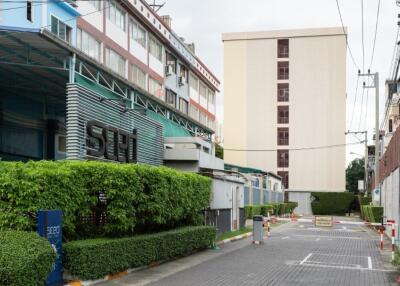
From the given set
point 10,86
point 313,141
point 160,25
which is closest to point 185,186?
point 10,86

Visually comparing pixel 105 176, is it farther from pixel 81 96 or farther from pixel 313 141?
pixel 313 141

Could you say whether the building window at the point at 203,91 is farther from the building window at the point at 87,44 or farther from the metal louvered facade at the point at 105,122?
the building window at the point at 87,44

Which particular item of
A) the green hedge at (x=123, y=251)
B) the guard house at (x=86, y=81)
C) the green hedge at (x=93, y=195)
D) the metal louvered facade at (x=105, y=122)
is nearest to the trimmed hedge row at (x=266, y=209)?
the guard house at (x=86, y=81)

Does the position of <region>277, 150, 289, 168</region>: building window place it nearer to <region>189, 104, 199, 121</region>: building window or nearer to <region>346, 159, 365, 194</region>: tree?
<region>346, 159, 365, 194</region>: tree

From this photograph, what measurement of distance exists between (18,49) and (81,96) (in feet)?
11.2

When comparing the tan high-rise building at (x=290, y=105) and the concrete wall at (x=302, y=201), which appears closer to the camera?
the concrete wall at (x=302, y=201)

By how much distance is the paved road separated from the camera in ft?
42.4

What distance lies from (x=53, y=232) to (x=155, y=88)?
95.6 ft

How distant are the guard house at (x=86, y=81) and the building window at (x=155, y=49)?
70 mm

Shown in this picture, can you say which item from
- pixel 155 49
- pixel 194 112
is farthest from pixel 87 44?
pixel 194 112

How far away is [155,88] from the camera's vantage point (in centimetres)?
3953

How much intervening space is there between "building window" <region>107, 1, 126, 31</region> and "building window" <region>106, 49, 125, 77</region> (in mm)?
1590

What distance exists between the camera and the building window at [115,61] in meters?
29.7

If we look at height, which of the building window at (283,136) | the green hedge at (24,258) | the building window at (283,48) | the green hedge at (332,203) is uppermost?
the building window at (283,48)
